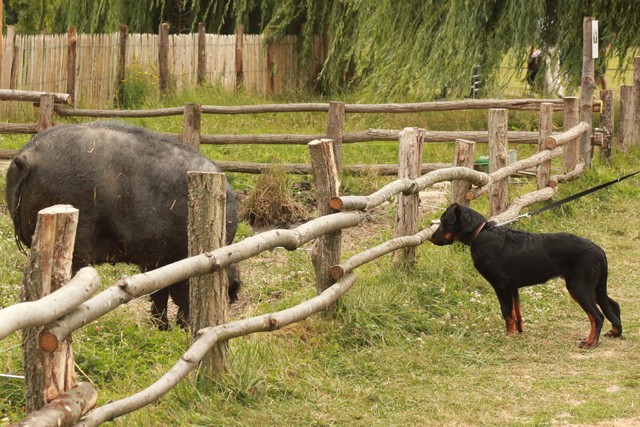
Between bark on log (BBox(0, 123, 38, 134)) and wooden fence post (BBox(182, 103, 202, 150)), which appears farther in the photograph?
bark on log (BBox(0, 123, 38, 134))

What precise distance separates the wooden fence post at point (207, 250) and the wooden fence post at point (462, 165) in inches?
154

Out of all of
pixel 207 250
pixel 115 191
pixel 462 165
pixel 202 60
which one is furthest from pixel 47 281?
pixel 202 60

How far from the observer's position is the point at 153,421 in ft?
16.8

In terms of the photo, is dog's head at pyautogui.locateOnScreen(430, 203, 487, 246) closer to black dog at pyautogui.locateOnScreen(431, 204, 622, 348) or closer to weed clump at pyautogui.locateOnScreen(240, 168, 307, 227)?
black dog at pyautogui.locateOnScreen(431, 204, 622, 348)

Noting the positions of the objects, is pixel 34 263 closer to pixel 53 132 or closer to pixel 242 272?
pixel 53 132

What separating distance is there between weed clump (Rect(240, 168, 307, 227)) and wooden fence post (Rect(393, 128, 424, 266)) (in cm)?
390

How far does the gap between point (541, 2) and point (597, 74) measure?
2226 millimetres

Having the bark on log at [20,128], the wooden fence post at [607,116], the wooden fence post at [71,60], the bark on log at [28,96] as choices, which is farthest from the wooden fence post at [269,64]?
the wooden fence post at [607,116]

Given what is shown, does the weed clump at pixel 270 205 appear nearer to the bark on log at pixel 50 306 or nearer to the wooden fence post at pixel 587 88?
the wooden fence post at pixel 587 88

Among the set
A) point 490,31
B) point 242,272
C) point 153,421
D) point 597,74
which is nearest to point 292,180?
point 242,272

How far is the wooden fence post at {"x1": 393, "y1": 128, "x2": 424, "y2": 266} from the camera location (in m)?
8.36

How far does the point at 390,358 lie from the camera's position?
6.62m

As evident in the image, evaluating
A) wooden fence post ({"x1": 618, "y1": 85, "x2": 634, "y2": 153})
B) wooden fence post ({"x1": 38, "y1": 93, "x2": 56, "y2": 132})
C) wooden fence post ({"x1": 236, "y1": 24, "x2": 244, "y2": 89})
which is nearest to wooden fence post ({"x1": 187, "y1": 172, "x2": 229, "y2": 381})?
wooden fence post ({"x1": 38, "y1": 93, "x2": 56, "y2": 132})

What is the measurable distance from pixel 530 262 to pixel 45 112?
8.44 metres
